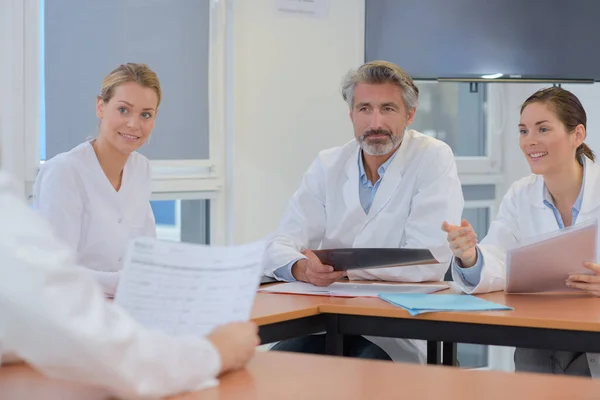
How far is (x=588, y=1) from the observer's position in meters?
4.11

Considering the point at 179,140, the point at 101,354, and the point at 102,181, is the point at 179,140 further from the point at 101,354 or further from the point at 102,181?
the point at 101,354

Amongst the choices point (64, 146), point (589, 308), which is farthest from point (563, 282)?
point (64, 146)

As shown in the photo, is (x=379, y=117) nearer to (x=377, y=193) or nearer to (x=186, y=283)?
(x=377, y=193)

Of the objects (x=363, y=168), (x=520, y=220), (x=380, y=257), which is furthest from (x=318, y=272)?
(x=520, y=220)

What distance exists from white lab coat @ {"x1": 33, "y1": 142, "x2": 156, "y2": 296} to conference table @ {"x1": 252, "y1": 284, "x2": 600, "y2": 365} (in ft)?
1.90

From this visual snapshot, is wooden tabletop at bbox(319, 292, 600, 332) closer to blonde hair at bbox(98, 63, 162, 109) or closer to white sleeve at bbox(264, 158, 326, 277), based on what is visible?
white sleeve at bbox(264, 158, 326, 277)

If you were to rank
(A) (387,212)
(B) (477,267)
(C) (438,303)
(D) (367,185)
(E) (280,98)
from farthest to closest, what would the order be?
(E) (280,98), (D) (367,185), (A) (387,212), (B) (477,267), (C) (438,303)

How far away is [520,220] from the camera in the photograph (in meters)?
3.05

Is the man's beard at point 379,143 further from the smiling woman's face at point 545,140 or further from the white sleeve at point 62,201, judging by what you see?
the white sleeve at point 62,201

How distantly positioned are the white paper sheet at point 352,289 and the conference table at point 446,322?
80 mm

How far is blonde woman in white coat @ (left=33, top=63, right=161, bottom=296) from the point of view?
2.75m

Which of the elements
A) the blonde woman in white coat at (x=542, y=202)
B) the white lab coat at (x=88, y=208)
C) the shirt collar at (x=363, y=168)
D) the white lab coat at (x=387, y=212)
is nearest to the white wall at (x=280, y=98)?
the white lab coat at (x=387, y=212)

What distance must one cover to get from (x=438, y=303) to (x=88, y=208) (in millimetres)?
1156

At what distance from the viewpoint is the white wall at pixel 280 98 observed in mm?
4145
